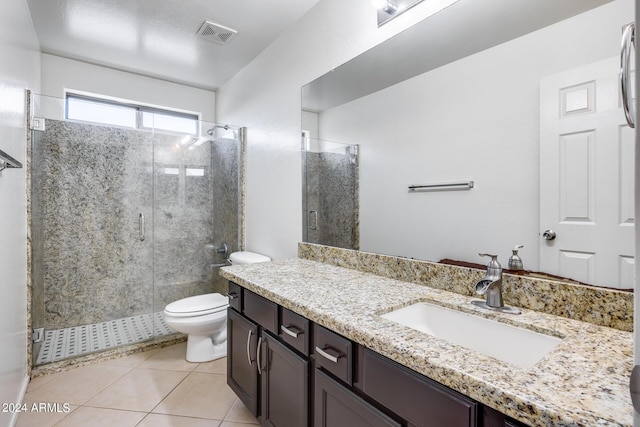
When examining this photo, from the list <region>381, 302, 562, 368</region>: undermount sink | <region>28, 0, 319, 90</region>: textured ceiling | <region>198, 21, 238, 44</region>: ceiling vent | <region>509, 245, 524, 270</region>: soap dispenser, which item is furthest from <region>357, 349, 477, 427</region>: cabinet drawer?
<region>198, 21, 238, 44</region>: ceiling vent

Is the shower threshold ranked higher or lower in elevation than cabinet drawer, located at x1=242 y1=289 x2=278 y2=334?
lower

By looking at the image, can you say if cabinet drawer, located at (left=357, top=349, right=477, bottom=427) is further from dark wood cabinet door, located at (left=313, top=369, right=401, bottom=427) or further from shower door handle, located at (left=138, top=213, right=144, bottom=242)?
shower door handle, located at (left=138, top=213, right=144, bottom=242)

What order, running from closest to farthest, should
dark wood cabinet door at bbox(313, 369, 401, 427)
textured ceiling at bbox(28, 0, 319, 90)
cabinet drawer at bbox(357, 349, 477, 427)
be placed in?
cabinet drawer at bbox(357, 349, 477, 427) < dark wood cabinet door at bbox(313, 369, 401, 427) < textured ceiling at bbox(28, 0, 319, 90)

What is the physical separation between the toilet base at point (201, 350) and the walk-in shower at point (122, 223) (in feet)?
1.73

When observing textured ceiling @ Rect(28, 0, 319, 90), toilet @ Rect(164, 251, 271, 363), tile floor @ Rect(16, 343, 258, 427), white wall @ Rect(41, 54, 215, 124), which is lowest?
tile floor @ Rect(16, 343, 258, 427)

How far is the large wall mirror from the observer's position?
3.01 ft

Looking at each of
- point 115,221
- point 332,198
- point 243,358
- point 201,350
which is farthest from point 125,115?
point 243,358

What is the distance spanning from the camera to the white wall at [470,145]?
1.01 m

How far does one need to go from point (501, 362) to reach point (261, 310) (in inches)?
40.1

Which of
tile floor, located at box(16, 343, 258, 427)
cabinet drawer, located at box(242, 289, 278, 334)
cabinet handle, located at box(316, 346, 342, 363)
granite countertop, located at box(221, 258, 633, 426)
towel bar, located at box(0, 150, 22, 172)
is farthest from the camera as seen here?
tile floor, located at box(16, 343, 258, 427)

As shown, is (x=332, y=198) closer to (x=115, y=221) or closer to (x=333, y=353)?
(x=333, y=353)

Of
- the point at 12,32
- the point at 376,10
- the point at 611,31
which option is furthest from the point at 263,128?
the point at 611,31

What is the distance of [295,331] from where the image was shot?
1219 millimetres

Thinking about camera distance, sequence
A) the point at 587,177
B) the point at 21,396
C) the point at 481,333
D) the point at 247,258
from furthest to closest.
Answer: the point at 247,258
the point at 21,396
the point at 481,333
the point at 587,177
